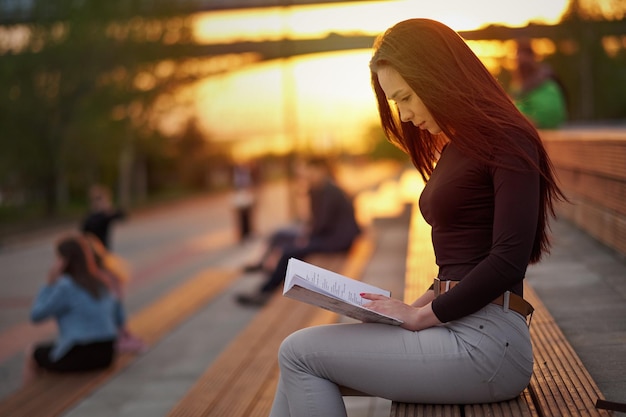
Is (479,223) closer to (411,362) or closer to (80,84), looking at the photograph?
(411,362)

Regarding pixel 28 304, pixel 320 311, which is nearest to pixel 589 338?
pixel 320 311

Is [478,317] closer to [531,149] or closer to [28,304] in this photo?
[531,149]

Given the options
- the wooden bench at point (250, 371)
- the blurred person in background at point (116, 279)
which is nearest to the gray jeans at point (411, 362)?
the wooden bench at point (250, 371)

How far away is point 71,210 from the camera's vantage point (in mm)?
36062

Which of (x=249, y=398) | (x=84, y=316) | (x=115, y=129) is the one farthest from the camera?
(x=115, y=129)

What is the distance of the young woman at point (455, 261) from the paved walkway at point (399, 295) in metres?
0.45

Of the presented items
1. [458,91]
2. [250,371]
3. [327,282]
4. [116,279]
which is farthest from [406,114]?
[116,279]

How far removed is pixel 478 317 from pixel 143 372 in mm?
4849

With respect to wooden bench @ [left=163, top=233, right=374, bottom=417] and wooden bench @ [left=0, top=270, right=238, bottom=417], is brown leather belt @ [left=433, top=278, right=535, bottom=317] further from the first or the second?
wooden bench @ [left=0, top=270, right=238, bottom=417]

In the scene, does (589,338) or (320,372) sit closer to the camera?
(320,372)

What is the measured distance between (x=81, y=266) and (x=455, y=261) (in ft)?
16.3

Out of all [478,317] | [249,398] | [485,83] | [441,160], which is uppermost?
[485,83]

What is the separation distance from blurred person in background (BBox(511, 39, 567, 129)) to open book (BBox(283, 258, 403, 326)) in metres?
5.14

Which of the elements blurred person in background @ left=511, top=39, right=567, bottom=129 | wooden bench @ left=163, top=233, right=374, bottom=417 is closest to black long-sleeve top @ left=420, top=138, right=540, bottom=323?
wooden bench @ left=163, top=233, right=374, bottom=417
